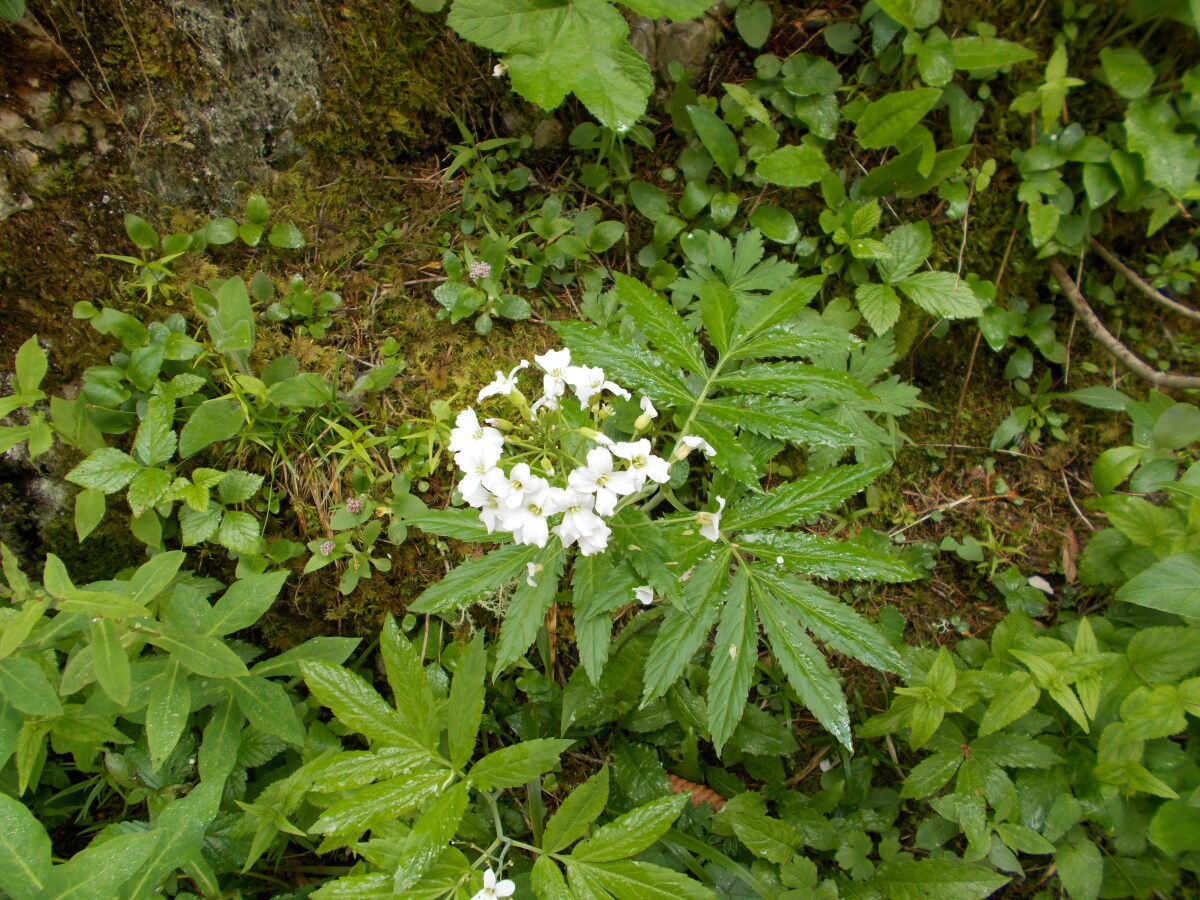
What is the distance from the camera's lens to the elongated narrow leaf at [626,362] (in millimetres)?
1920

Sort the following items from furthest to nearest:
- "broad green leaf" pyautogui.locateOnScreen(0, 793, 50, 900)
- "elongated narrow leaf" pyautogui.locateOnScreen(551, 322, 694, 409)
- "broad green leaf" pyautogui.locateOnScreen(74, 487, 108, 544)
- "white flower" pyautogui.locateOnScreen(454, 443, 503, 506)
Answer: "broad green leaf" pyautogui.locateOnScreen(74, 487, 108, 544) → "elongated narrow leaf" pyautogui.locateOnScreen(551, 322, 694, 409) → "white flower" pyautogui.locateOnScreen(454, 443, 503, 506) → "broad green leaf" pyautogui.locateOnScreen(0, 793, 50, 900)

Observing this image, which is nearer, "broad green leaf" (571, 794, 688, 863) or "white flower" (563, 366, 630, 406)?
"broad green leaf" (571, 794, 688, 863)

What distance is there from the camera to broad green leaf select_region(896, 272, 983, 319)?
2.90m

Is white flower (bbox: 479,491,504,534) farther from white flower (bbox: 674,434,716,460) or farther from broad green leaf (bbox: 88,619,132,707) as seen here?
broad green leaf (bbox: 88,619,132,707)

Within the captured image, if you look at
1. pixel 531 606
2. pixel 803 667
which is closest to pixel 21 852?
pixel 531 606

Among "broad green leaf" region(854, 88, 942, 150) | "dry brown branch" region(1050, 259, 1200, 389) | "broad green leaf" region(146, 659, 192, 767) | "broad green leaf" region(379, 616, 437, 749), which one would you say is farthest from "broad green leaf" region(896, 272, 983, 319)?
"broad green leaf" region(146, 659, 192, 767)

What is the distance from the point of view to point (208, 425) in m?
2.35

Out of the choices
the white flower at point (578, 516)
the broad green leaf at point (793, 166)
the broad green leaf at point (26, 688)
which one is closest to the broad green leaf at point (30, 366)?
the broad green leaf at point (26, 688)

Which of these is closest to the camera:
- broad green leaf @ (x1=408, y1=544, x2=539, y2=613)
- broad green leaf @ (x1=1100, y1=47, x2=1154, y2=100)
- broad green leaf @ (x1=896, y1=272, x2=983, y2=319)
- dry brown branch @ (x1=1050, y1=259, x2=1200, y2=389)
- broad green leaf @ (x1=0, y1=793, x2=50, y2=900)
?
broad green leaf @ (x1=0, y1=793, x2=50, y2=900)

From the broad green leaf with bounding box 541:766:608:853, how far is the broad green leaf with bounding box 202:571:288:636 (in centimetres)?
111

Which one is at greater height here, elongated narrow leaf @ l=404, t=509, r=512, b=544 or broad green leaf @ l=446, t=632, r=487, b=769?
elongated narrow leaf @ l=404, t=509, r=512, b=544

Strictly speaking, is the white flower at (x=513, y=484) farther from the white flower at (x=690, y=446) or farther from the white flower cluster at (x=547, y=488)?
the white flower at (x=690, y=446)

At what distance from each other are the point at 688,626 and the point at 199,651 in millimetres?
1465

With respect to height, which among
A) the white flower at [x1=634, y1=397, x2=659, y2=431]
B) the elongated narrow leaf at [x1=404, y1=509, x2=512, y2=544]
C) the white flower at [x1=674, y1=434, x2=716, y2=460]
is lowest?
the elongated narrow leaf at [x1=404, y1=509, x2=512, y2=544]
